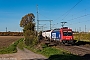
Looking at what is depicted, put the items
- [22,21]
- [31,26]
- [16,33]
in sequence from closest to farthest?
[31,26]
[22,21]
[16,33]

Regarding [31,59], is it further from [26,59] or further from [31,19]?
[31,19]

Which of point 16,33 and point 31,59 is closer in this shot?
point 31,59

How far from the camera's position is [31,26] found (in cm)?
6838

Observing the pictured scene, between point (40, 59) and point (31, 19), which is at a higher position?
point (31, 19)

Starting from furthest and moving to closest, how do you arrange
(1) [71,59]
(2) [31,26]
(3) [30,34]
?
(2) [31,26], (3) [30,34], (1) [71,59]

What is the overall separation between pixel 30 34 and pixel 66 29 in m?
10.0

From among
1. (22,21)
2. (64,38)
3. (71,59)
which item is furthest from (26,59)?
(22,21)

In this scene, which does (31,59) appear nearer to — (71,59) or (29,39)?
(71,59)

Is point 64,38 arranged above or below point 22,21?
below

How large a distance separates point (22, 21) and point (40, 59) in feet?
288

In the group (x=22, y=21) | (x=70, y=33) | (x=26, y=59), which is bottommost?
(x=26, y=59)

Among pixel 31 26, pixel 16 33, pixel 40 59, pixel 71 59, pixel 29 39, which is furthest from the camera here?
pixel 16 33

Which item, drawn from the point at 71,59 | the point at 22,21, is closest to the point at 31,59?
the point at 71,59

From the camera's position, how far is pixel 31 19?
107 metres
